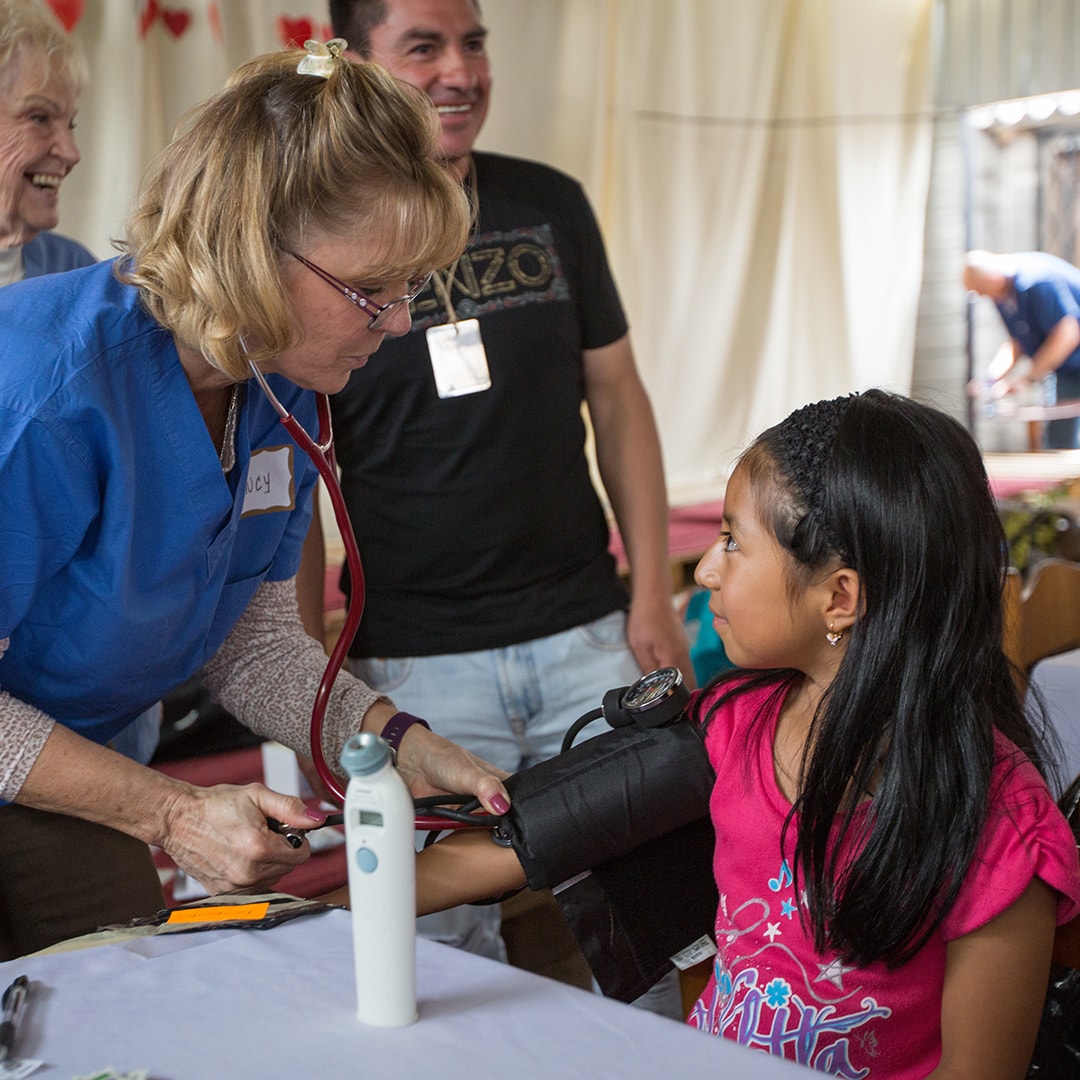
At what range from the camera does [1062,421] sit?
4.96 meters

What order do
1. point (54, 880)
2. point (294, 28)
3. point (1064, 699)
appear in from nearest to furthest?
point (54, 880) < point (1064, 699) < point (294, 28)

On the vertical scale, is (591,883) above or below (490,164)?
below

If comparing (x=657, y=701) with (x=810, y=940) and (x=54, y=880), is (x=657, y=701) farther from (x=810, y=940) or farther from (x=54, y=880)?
(x=54, y=880)

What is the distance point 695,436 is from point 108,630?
3510mm

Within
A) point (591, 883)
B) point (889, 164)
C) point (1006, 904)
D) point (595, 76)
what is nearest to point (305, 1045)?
point (591, 883)

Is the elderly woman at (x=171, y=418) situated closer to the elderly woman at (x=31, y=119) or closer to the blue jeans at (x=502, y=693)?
the blue jeans at (x=502, y=693)

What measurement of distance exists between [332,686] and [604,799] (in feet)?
1.16

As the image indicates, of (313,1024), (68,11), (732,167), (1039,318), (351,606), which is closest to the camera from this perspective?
(313,1024)

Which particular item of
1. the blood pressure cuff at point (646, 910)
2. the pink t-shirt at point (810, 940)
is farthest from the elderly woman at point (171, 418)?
the pink t-shirt at point (810, 940)

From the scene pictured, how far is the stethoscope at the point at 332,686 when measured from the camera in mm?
1134

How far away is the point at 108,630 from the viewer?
1.21 m

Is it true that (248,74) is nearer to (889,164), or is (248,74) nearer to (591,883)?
(591,883)

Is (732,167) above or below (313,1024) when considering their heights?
above

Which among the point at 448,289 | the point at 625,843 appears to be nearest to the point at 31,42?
the point at 448,289
